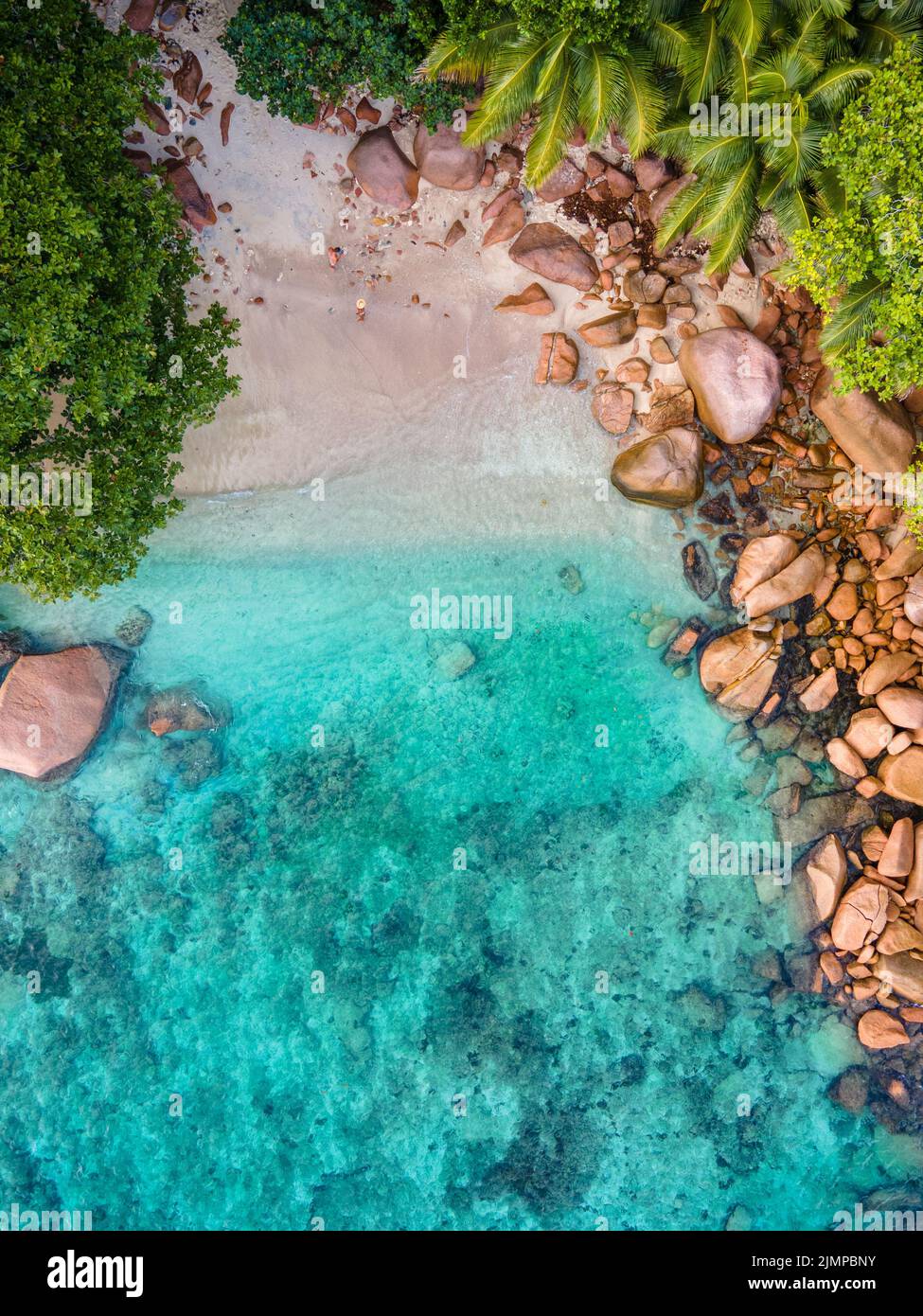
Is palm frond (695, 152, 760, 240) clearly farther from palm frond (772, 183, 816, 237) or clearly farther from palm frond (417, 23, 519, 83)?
palm frond (417, 23, 519, 83)

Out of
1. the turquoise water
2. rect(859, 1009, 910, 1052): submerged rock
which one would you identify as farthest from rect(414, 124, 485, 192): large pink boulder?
rect(859, 1009, 910, 1052): submerged rock

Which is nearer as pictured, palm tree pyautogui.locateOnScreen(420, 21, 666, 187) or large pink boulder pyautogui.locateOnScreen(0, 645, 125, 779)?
palm tree pyautogui.locateOnScreen(420, 21, 666, 187)

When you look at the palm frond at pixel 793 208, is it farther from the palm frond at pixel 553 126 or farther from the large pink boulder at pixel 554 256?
the large pink boulder at pixel 554 256

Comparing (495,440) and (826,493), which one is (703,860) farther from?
(495,440)

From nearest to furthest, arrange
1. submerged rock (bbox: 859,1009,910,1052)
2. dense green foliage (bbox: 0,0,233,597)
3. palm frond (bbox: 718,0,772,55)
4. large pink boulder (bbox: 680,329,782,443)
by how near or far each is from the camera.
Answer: dense green foliage (bbox: 0,0,233,597) → palm frond (bbox: 718,0,772,55) → large pink boulder (bbox: 680,329,782,443) → submerged rock (bbox: 859,1009,910,1052)

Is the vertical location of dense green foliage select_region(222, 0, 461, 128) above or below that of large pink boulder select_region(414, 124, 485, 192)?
above

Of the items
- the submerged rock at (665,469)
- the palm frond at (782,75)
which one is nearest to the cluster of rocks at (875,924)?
the submerged rock at (665,469)
